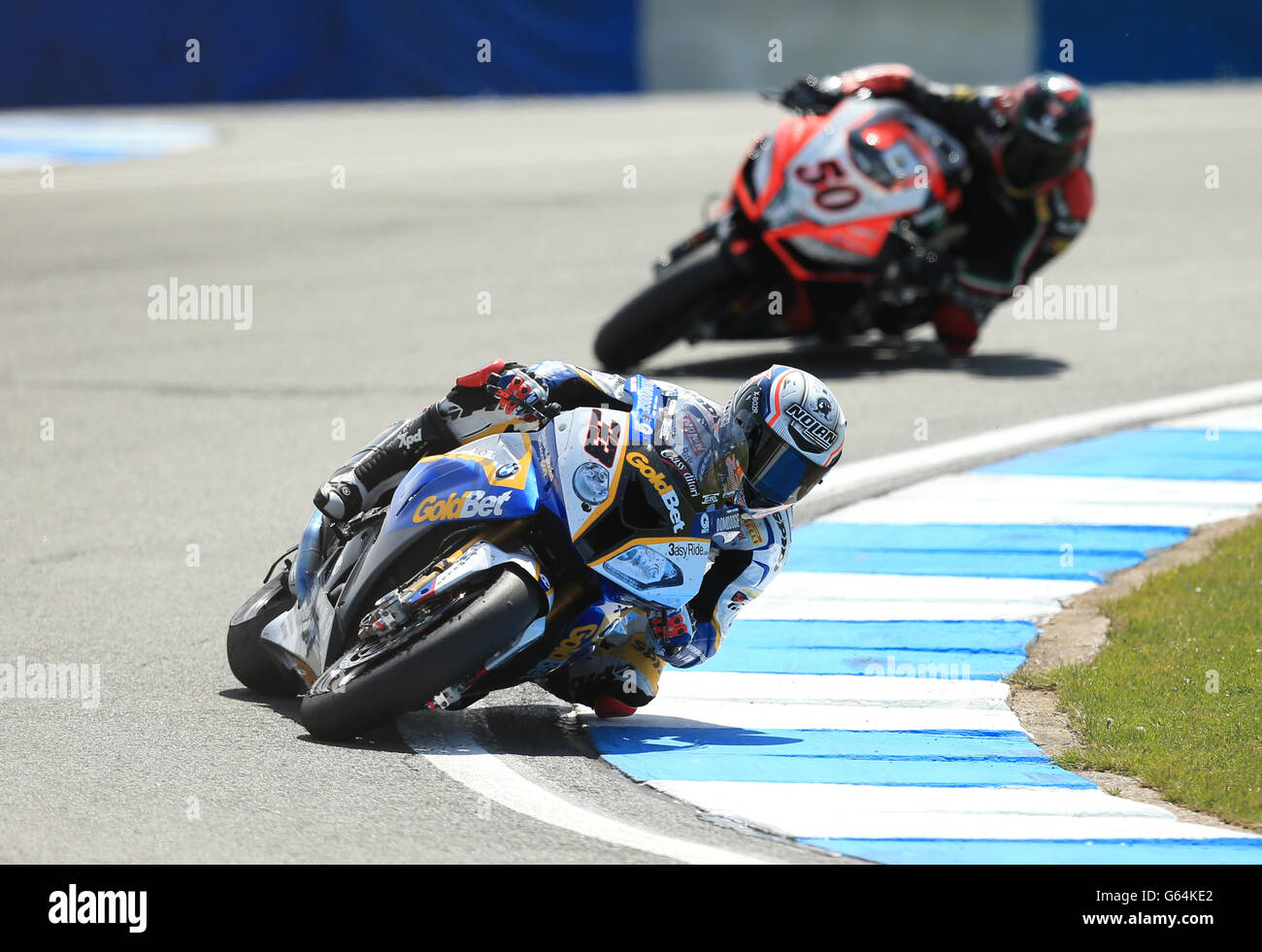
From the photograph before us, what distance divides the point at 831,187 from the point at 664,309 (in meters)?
1.27

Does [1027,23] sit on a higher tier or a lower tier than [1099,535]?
higher

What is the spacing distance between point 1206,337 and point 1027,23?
16919 millimetres

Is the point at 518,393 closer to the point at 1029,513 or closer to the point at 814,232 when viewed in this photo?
the point at 1029,513

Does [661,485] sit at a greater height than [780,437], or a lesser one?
lesser

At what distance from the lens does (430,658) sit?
545cm

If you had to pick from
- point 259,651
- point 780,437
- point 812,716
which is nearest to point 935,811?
point 812,716

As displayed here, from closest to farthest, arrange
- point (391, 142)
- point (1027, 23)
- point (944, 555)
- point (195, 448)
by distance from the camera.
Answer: point (944, 555), point (195, 448), point (391, 142), point (1027, 23)

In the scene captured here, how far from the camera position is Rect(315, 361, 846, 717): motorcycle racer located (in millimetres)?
5750

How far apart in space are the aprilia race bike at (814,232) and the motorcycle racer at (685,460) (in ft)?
17.2

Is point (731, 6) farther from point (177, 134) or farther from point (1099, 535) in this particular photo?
point (1099, 535)

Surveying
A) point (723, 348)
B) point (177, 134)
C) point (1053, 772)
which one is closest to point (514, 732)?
point (1053, 772)
